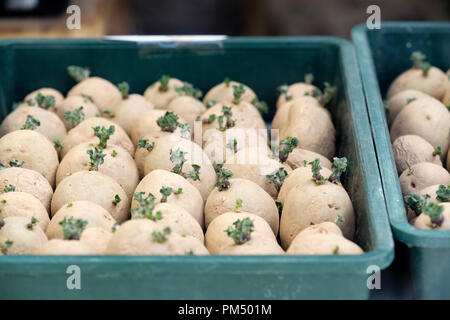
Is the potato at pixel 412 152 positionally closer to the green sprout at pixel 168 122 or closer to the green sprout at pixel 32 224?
the green sprout at pixel 168 122

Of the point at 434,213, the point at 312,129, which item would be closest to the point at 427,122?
the point at 312,129

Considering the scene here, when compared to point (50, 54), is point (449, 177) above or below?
below

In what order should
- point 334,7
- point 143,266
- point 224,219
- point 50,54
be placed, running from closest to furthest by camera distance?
point 143,266, point 224,219, point 50,54, point 334,7

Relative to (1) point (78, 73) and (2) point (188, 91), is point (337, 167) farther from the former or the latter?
(1) point (78, 73)

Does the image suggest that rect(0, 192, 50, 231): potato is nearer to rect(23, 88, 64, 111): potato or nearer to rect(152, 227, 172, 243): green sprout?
rect(152, 227, 172, 243): green sprout

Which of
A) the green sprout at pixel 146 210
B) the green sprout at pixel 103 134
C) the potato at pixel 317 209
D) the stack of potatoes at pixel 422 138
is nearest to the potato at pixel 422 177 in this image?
the stack of potatoes at pixel 422 138

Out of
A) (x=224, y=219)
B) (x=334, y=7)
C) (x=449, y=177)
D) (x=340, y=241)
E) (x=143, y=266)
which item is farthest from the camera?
(x=334, y=7)
